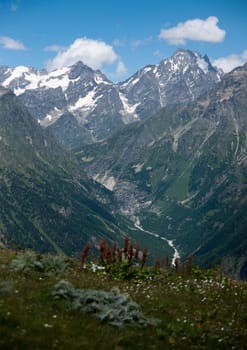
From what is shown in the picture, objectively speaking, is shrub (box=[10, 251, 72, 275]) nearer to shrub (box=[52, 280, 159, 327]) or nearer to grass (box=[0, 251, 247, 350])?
grass (box=[0, 251, 247, 350])

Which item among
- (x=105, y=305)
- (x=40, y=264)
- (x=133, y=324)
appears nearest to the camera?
(x=133, y=324)

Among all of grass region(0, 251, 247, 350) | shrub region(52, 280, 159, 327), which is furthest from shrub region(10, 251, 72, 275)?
shrub region(52, 280, 159, 327)

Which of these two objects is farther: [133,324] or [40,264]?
[40,264]

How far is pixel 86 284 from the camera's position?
87.0 feet

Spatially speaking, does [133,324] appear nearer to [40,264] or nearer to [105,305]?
[105,305]

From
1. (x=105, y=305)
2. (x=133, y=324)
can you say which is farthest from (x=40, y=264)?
(x=133, y=324)

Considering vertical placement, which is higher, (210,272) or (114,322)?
(210,272)

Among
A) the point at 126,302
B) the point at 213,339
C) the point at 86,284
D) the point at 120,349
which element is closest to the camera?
the point at 120,349

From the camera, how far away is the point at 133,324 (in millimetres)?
19734

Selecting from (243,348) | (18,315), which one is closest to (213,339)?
(243,348)

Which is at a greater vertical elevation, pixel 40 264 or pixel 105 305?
Result: pixel 40 264

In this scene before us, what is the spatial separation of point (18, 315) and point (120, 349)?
4.36 meters

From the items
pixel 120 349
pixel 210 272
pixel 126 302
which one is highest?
pixel 210 272

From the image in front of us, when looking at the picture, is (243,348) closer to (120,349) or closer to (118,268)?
(120,349)
